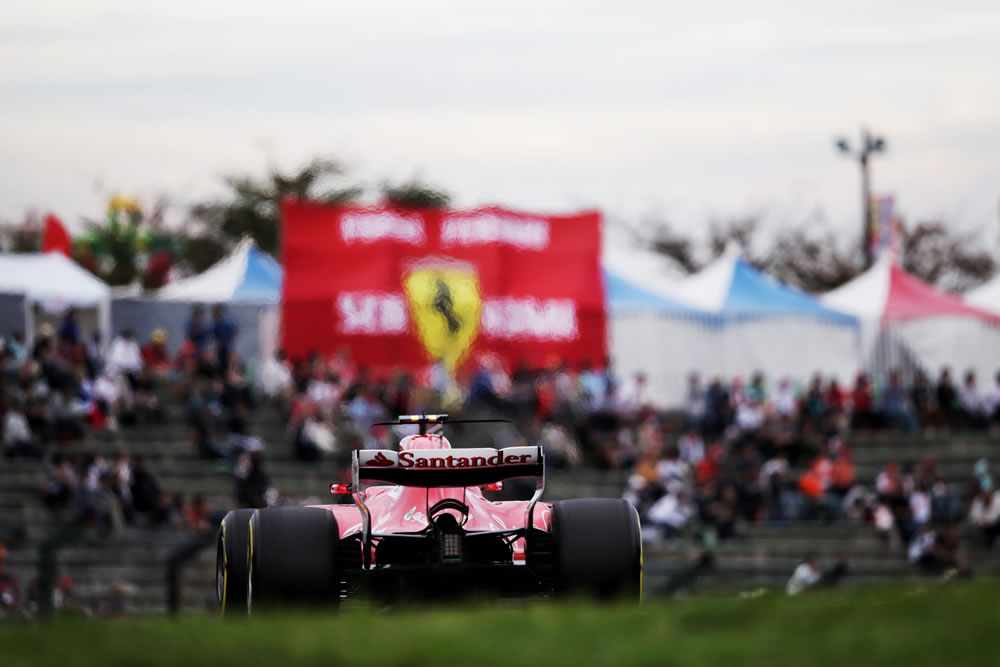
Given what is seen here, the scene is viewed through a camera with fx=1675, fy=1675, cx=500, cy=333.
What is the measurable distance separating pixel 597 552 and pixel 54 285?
25.3 m

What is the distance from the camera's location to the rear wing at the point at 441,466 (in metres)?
10.1

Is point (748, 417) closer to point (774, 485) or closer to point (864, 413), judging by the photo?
point (774, 485)

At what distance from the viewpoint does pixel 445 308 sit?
32.8m

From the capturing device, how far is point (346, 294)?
107 feet

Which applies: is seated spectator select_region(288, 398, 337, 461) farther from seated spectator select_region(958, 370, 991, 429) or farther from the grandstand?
seated spectator select_region(958, 370, 991, 429)

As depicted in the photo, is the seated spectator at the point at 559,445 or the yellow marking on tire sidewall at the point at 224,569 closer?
the yellow marking on tire sidewall at the point at 224,569

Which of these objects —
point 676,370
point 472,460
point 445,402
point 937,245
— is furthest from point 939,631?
point 937,245

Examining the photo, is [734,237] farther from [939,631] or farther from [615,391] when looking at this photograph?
[939,631]

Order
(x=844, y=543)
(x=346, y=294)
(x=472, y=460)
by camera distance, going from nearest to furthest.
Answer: (x=472, y=460)
(x=844, y=543)
(x=346, y=294)

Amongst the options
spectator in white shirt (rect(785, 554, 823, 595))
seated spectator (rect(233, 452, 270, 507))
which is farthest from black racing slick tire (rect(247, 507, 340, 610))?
seated spectator (rect(233, 452, 270, 507))

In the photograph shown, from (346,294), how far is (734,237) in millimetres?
49669

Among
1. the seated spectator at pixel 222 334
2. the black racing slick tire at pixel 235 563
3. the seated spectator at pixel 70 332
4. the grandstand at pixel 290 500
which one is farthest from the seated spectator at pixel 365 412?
the black racing slick tire at pixel 235 563

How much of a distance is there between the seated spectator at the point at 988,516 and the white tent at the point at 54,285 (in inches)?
675

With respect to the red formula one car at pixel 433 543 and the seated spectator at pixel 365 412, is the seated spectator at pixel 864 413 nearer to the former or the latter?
the seated spectator at pixel 365 412
